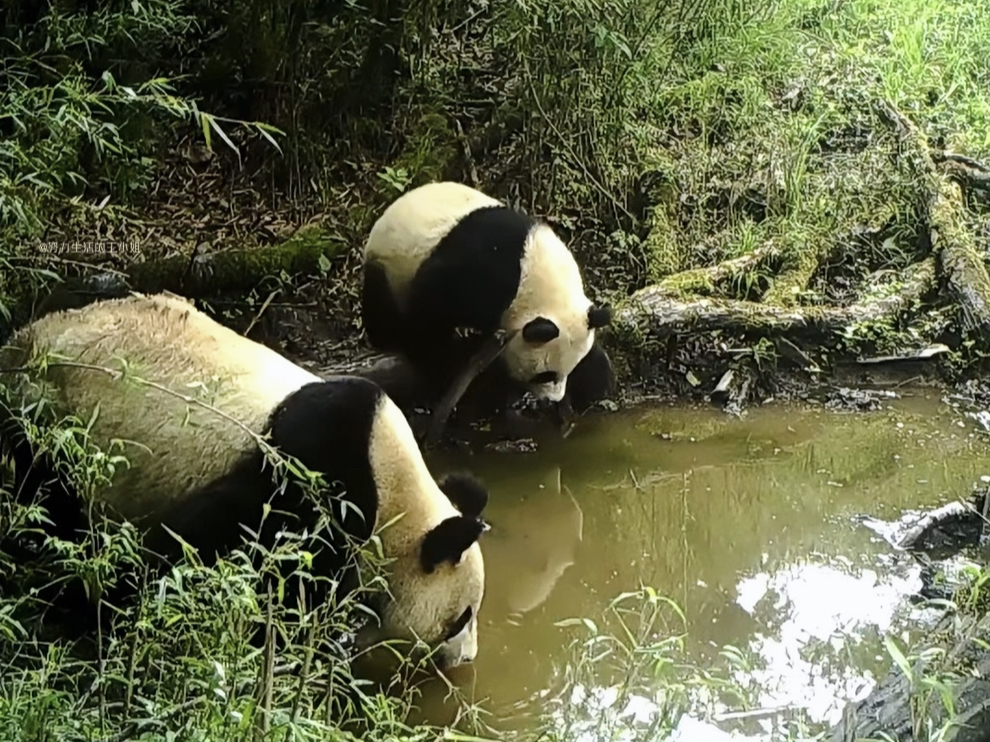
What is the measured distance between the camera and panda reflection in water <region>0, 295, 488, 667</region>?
3725 mm

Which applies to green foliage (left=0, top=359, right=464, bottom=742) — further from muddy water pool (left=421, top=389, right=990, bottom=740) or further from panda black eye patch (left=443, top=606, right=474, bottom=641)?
muddy water pool (left=421, top=389, right=990, bottom=740)

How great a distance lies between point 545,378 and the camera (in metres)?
5.89

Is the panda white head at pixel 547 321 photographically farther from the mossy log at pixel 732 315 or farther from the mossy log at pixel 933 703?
the mossy log at pixel 933 703

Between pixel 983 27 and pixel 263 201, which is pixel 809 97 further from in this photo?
pixel 263 201

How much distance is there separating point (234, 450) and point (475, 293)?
87.1 inches

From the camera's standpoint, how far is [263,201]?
21.9ft

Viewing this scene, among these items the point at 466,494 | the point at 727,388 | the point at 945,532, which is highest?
the point at 466,494

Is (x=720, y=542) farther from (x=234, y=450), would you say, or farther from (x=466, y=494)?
(x=234, y=450)

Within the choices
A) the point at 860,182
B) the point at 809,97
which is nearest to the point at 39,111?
the point at 860,182

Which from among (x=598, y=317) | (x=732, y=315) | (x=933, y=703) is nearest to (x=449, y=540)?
(x=933, y=703)

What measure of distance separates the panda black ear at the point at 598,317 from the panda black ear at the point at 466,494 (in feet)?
6.10

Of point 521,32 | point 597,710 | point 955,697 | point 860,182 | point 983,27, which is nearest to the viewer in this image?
point 955,697

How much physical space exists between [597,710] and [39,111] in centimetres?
245

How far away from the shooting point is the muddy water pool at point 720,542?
13.2 ft
